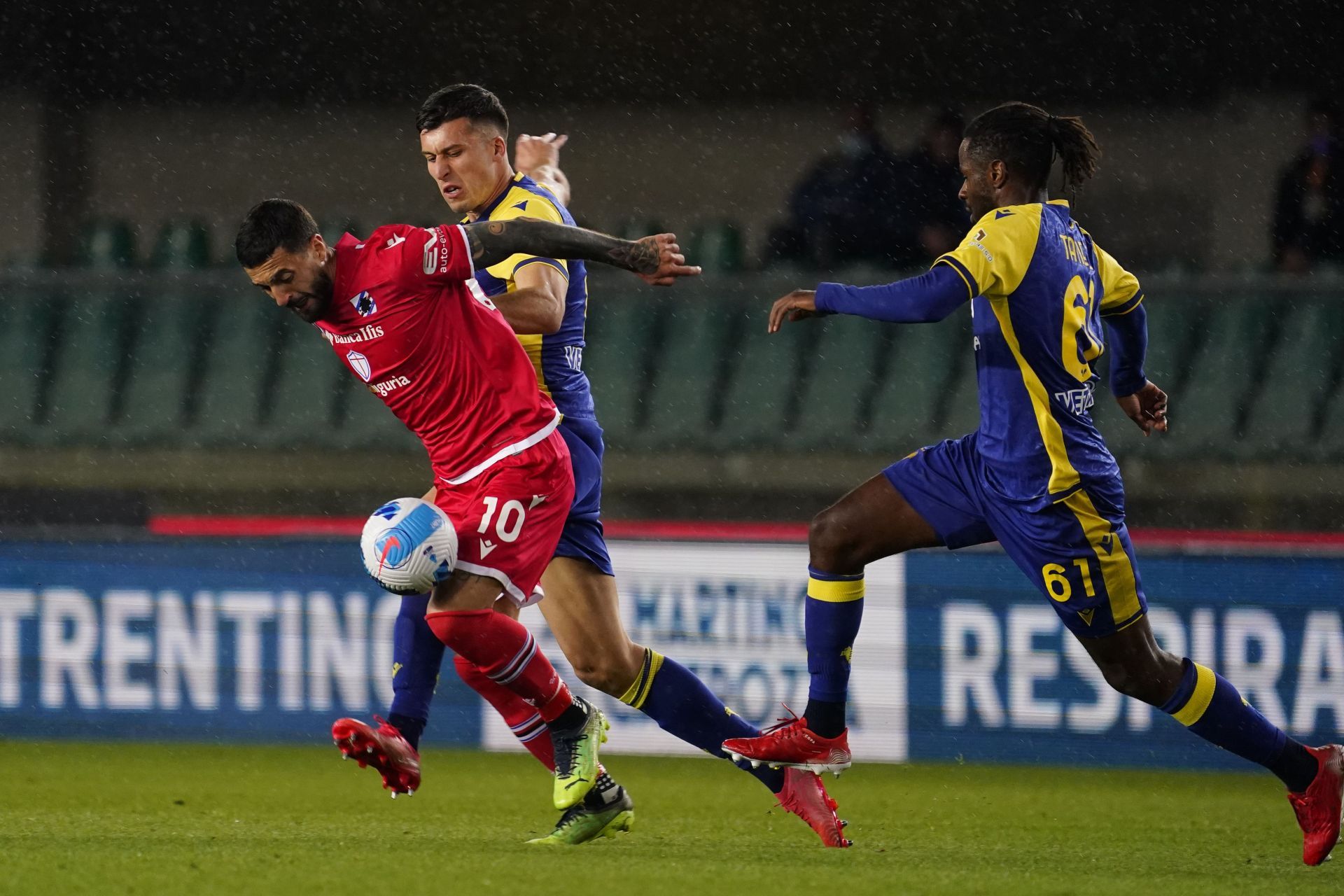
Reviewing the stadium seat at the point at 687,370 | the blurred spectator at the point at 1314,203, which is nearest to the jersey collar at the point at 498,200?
the stadium seat at the point at 687,370

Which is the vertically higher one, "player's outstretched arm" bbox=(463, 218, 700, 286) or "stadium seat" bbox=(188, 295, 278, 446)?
"player's outstretched arm" bbox=(463, 218, 700, 286)

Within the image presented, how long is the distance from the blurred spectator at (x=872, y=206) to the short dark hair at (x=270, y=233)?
6766mm

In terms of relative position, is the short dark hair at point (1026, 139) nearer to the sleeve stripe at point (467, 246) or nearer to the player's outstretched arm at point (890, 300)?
the player's outstretched arm at point (890, 300)

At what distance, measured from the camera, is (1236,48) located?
40.0 feet

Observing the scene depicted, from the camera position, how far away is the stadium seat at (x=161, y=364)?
1074 centimetres

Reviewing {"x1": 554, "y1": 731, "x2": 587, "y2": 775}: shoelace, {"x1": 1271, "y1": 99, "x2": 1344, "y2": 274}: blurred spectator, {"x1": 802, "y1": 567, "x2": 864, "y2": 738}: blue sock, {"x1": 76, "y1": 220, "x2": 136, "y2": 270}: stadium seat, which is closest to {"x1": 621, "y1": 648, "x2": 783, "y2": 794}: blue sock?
{"x1": 802, "y1": 567, "x2": 864, "y2": 738}: blue sock

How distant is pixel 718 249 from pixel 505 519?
6.98m

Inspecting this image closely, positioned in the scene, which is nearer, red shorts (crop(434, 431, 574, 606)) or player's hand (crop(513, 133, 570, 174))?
red shorts (crop(434, 431, 574, 606))

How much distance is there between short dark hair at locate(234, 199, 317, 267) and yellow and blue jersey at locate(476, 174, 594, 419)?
2.01 ft

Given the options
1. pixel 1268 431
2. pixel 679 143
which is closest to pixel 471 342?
pixel 1268 431

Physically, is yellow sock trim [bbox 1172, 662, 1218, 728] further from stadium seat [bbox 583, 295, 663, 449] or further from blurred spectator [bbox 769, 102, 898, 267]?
blurred spectator [bbox 769, 102, 898, 267]

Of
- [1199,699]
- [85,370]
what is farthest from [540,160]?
[85,370]

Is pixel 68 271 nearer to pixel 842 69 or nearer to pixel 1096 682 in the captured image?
pixel 842 69

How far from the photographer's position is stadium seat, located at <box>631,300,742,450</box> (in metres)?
10.4
